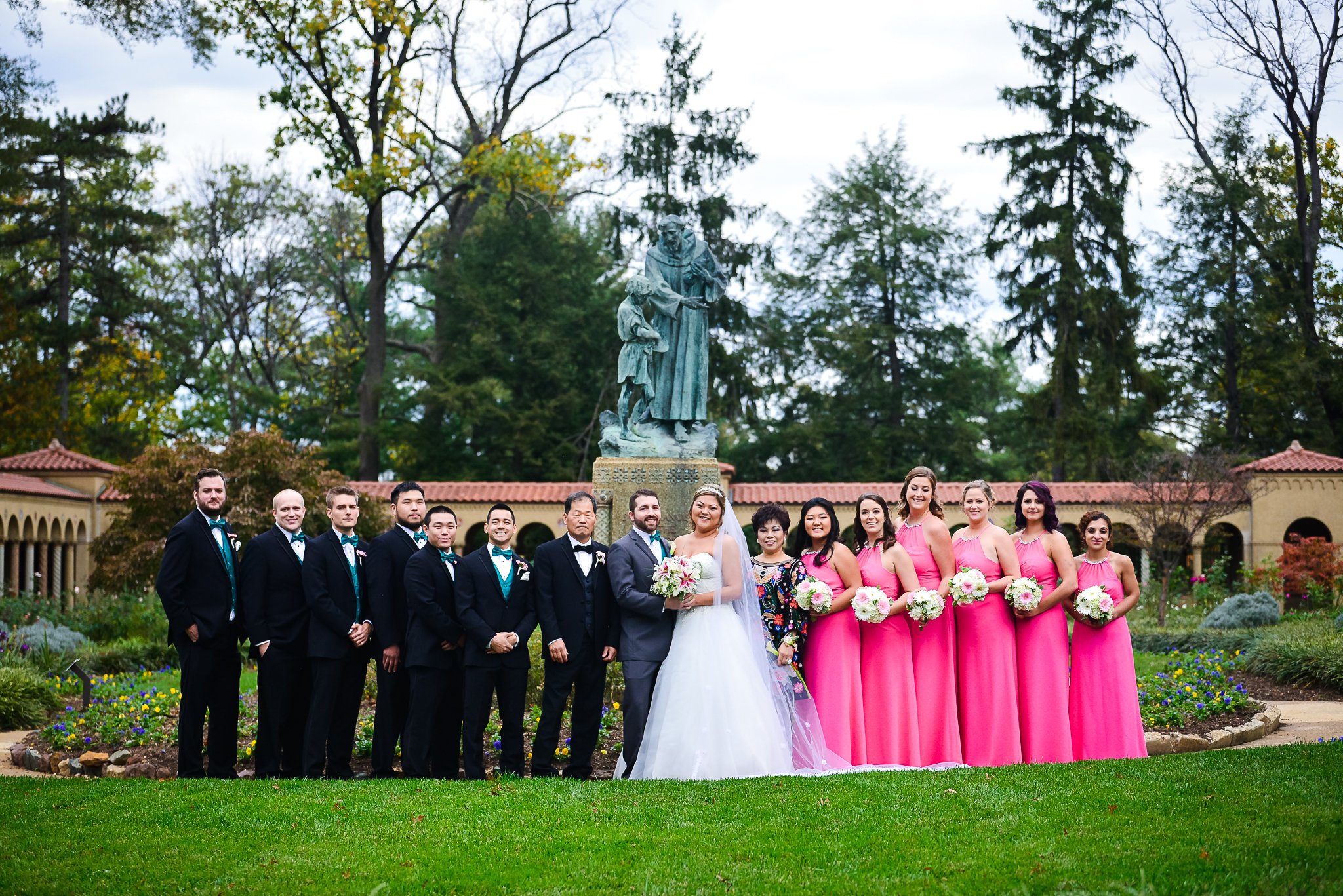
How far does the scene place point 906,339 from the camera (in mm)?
33375

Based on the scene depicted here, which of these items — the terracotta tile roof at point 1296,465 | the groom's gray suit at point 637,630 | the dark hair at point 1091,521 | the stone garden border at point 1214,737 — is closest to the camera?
the groom's gray suit at point 637,630

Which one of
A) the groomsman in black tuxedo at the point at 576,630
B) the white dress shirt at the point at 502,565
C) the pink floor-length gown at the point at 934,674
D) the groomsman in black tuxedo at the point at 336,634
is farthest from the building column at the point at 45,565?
the pink floor-length gown at the point at 934,674

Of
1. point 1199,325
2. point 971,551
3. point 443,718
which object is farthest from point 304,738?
point 1199,325

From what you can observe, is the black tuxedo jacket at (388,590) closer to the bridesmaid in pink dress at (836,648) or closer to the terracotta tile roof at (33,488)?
the bridesmaid in pink dress at (836,648)

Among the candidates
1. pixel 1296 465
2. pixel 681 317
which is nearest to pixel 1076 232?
pixel 1296 465

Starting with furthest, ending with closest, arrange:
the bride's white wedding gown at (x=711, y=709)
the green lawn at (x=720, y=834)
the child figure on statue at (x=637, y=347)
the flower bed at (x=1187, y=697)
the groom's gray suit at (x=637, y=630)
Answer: the child figure on statue at (x=637, y=347) → the flower bed at (x=1187, y=697) → the groom's gray suit at (x=637, y=630) → the bride's white wedding gown at (x=711, y=709) → the green lawn at (x=720, y=834)

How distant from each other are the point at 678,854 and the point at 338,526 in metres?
3.32

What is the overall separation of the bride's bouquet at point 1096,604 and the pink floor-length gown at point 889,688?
104 cm

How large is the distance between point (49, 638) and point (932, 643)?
1149 cm

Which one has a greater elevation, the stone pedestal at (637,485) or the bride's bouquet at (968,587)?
the stone pedestal at (637,485)

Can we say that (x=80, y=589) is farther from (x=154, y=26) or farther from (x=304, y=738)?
(x=304, y=738)

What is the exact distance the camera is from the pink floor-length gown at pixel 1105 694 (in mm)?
7535

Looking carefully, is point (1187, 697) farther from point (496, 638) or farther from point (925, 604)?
point (496, 638)

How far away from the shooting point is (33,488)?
20859mm
